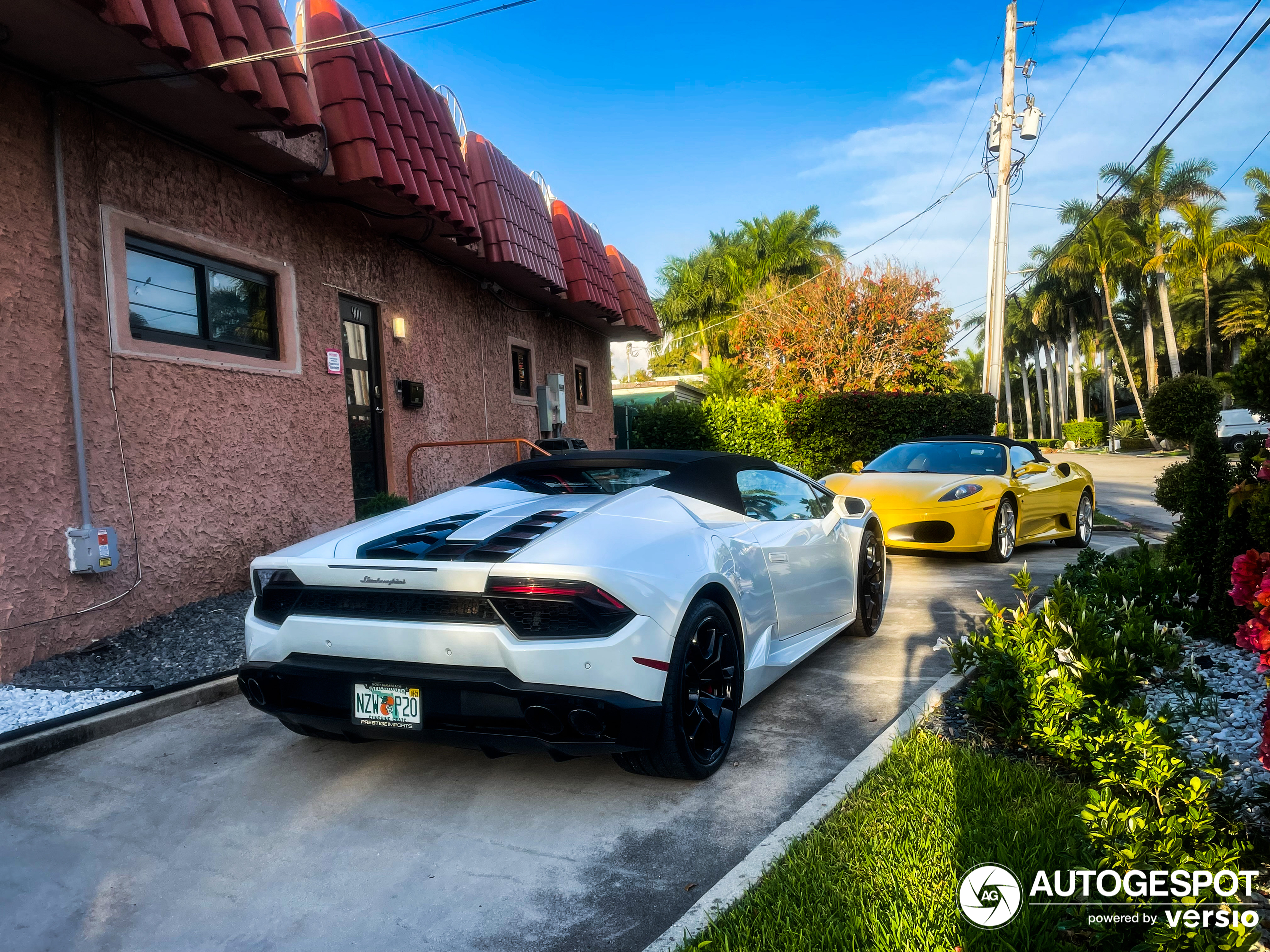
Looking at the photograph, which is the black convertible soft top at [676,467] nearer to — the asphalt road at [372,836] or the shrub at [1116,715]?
the asphalt road at [372,836]

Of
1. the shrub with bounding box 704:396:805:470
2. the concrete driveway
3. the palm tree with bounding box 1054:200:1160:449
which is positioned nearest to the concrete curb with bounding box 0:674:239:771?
the concrete driveway

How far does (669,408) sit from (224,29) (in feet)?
48.2

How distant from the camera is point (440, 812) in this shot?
2.97 m

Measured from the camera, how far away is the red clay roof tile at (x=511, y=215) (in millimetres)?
9039

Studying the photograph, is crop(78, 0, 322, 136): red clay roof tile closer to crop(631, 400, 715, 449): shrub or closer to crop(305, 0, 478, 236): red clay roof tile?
crop(305, 0, 478, 236): red clay roof tile

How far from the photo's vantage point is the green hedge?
16.5 m

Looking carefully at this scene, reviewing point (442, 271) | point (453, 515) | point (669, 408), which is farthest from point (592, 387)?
point (453, 515)

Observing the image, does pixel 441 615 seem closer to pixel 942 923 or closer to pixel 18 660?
pixel 942 923

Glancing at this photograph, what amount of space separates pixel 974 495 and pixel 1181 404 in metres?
3.49

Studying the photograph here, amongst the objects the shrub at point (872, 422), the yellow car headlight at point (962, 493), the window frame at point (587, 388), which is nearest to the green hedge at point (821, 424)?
the shrub at point (872, 422)

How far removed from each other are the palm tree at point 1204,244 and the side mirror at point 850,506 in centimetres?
4461

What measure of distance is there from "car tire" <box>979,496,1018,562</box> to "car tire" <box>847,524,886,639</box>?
10.3 ft

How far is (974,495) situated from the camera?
800 cm

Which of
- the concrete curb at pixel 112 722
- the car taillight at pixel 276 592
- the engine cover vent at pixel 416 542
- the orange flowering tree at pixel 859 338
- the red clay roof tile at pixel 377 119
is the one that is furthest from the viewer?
the orange flowering tree at pixel 859 338
